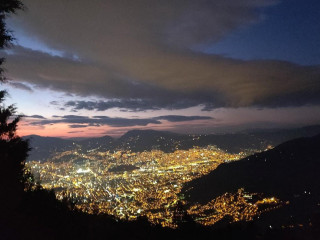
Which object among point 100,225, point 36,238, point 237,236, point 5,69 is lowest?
point 237,236

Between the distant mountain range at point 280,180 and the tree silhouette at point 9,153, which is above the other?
the tree silhouette at point 9,153

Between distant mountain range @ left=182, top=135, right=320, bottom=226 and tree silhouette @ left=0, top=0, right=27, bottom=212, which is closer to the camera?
tree silhouette @ left=0, top=0, right=27, bottom=212

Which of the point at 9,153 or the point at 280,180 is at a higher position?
the point at 9,153

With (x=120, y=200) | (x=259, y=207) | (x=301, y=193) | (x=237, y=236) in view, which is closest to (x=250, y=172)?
(x=301, y=193)

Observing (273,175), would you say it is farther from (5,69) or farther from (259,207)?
(5,69)

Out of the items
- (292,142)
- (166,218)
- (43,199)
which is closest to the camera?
(43,199)

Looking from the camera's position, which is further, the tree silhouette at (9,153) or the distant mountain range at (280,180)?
the distant mountain range at (280,180)

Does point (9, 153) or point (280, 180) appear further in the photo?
point (280, 180)

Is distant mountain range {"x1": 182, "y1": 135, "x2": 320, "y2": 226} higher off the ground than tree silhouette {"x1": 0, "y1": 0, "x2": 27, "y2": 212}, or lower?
lower
